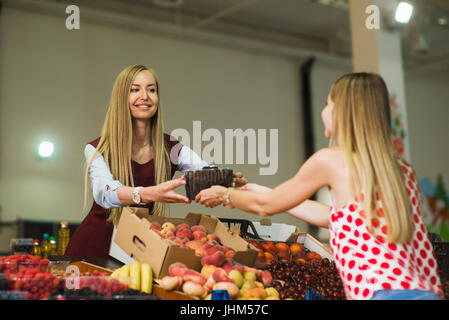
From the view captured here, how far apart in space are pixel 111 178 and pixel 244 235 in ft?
2.31

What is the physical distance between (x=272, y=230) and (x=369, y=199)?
133cm

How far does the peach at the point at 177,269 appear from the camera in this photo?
1806mm

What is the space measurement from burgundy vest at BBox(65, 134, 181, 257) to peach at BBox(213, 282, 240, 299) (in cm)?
105

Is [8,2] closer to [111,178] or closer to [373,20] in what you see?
[373,20]

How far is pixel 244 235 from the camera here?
2645 mm

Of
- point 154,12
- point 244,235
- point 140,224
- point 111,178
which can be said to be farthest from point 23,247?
point 154,12

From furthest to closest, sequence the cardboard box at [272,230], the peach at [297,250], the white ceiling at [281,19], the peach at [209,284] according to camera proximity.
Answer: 1. the white ceiling at [281,19]
2. the cardboard box at [272,230]
3. the peach at [297,250]
4. the peach at [209,284]

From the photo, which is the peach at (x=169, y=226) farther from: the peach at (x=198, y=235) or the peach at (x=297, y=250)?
the peach at (x=297, y=250)

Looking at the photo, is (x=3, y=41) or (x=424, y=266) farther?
(x=3, y=41)

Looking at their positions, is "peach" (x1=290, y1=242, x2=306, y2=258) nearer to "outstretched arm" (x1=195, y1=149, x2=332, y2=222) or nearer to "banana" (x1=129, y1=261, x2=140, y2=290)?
"outstretched arm" (x1=195, y1=149, x2=332, y2=222)

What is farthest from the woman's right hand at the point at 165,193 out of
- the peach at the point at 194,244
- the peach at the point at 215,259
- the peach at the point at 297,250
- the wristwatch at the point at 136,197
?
the peach at the point at 297,250

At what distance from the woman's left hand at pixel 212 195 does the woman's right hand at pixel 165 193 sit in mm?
136

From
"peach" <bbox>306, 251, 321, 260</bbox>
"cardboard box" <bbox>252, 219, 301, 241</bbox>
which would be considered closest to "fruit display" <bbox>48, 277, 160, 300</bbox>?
"peach" <bbox>306, 251, 321, 260</bbox>
